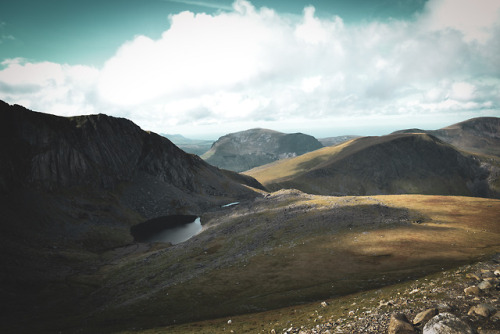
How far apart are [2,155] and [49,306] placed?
3920 inches

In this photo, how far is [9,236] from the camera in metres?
89.2

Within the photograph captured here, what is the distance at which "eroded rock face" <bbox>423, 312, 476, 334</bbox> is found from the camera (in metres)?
16.4

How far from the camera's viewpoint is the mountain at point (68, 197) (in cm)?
6900

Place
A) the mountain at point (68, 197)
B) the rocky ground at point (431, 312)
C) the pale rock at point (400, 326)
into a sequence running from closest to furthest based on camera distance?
the rocky ground at point (431, 312) → the pale rock at point (400, 326) → the mountain at point (68, 197)

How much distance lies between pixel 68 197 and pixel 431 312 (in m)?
154

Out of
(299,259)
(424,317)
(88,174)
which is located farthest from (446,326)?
(88,174)

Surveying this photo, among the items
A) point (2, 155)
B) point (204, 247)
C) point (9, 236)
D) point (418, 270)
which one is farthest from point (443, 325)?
point (2, 155)

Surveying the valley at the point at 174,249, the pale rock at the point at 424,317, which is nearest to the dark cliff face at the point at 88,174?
the valley at the point at 174,249

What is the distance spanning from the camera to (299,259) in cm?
5381

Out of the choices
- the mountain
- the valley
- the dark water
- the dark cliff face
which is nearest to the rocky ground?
the valley

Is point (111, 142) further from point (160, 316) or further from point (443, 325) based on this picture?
point (443, 325)

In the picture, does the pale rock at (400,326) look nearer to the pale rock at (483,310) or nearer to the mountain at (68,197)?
the pale rock at (483,310)

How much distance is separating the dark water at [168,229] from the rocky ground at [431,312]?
9952 cm

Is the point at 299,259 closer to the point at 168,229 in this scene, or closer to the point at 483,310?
the point at 483,310
